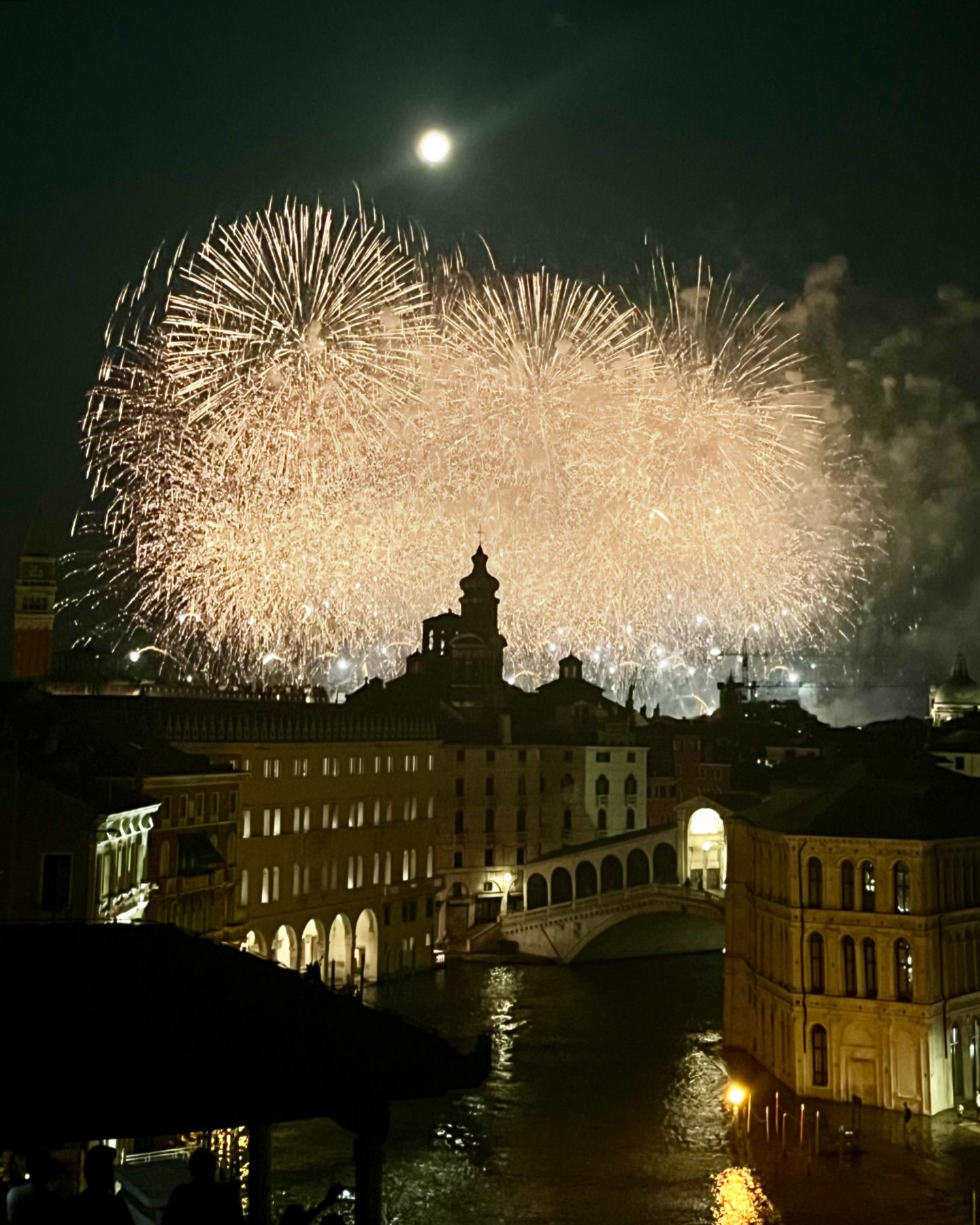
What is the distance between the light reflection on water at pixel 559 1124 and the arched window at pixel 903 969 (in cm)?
Result: 544

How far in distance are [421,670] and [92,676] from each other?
62.8 ft

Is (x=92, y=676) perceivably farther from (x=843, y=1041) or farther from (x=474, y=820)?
(x=843, y=1041)

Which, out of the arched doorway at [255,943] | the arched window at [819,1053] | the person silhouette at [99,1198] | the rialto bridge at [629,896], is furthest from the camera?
the rialto bridge at [629,896]

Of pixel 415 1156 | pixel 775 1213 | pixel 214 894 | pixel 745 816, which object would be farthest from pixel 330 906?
pixel 775 1213

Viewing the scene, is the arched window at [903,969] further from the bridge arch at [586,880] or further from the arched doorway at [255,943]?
the bridge arch at [586,880]

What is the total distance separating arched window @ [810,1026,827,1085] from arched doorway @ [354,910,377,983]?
2412 centimetres

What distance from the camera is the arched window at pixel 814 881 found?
4175 cm

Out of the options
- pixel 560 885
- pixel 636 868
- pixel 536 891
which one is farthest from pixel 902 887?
pixel 536 891

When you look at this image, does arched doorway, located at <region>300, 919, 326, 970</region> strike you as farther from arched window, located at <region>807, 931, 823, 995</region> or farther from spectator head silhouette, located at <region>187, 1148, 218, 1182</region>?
spectator head silhouette, located at <region>187, 1148, 218, 1182</region>

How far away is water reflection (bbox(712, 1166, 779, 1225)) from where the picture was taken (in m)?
31.7

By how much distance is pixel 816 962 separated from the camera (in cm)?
4134

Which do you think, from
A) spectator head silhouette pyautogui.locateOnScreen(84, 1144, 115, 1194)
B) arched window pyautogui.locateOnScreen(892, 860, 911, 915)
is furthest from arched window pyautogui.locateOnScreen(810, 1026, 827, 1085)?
spectator head silhouette pyautogui.locateOnScreen(84, 1144, 115, 1194)

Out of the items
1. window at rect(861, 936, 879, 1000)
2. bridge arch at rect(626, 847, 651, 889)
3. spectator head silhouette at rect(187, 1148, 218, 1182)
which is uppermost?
bridge arch at rect(626, 847, 651, 889)

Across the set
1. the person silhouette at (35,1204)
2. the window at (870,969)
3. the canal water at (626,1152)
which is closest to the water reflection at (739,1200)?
the canal water at (626,1152)
